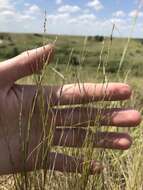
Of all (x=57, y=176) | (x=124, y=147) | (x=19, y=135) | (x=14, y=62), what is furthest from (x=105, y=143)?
(x=57, y=176)

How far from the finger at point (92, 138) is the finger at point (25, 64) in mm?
267

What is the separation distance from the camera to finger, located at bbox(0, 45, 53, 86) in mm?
1620

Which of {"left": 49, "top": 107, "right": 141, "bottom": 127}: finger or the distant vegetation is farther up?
the distant vegetation

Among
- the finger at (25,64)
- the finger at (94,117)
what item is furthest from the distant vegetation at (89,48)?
the finger at (94,117)

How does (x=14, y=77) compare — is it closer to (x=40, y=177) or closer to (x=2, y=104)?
(x=2, y=104)

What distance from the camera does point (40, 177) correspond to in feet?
6.51

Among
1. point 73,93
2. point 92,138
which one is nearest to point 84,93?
point 73,93

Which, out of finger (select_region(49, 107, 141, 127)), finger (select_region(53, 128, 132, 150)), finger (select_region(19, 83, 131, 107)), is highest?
finger (select_region(19, 83, 131, 107))

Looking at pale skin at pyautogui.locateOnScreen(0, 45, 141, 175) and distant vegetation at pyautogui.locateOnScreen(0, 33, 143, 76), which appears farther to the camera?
distant vegetation at pyautogui.locateOnScreen(0, 33, 143, 76)

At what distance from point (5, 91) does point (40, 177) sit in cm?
48

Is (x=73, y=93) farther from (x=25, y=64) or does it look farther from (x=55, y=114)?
(x=25, y=64)

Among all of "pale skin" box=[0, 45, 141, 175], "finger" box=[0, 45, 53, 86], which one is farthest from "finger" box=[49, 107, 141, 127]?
"finger" box=[0, 45, 53, 86]

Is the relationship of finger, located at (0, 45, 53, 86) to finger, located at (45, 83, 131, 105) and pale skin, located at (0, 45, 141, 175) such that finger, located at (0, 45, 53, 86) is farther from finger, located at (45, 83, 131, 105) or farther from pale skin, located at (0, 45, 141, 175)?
finger, located at (45, 83, 131, 105)

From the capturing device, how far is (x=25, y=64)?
1.63 metres
